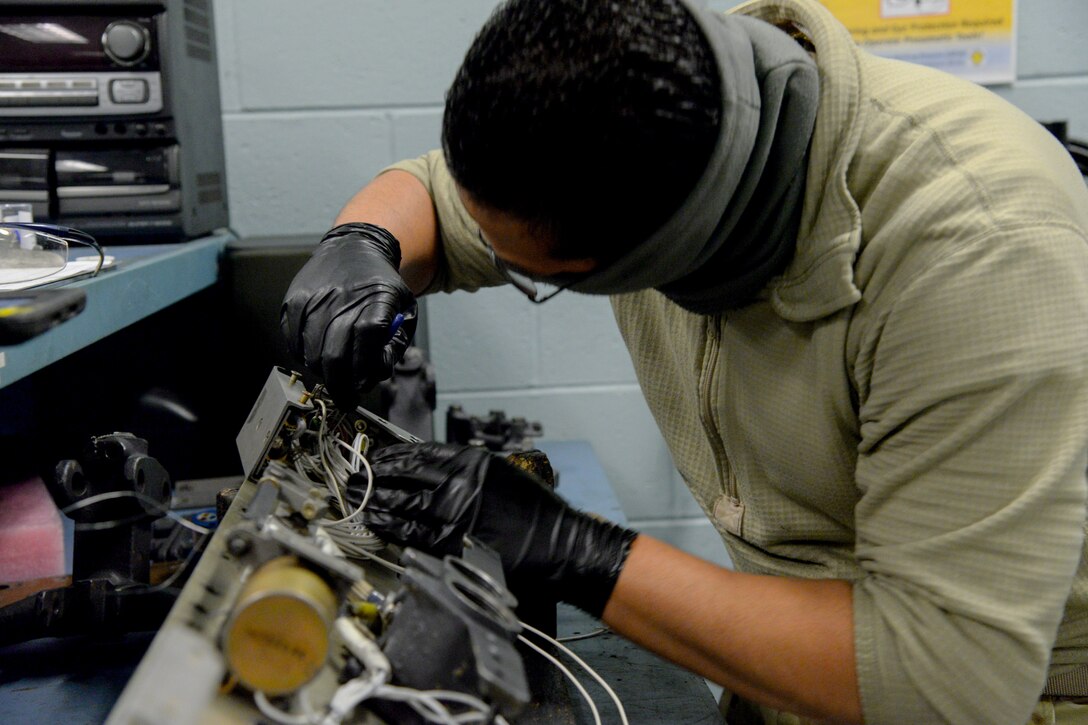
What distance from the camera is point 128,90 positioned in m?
1.30

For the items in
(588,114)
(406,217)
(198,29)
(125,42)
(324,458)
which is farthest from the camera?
(198,29)

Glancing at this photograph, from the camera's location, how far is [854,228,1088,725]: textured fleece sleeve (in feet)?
2.07

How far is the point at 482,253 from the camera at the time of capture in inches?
46.3

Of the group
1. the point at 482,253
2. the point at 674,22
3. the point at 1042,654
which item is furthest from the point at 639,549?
the point at 482,253

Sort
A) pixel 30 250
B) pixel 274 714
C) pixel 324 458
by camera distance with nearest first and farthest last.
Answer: pixel 274 714, pixel 324 458, pixel 30 250

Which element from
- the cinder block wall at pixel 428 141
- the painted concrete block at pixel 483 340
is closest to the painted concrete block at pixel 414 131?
the cinder block wall at pixel 428 141

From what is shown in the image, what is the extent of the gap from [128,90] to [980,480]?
1.26 m

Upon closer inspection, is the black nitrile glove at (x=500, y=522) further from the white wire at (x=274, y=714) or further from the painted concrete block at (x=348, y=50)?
the painted concrete block at (x=348, y=50)

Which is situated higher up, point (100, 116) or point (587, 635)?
point (100, 116)

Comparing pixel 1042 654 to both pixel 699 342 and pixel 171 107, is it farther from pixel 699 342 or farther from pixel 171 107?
pixel 171 107

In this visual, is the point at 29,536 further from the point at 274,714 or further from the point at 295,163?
the point at 274,714

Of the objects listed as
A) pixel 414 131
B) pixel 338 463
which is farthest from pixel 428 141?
pixel 338 463

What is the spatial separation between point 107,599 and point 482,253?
61 centimetres

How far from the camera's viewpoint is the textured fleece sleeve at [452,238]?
3.85ft
